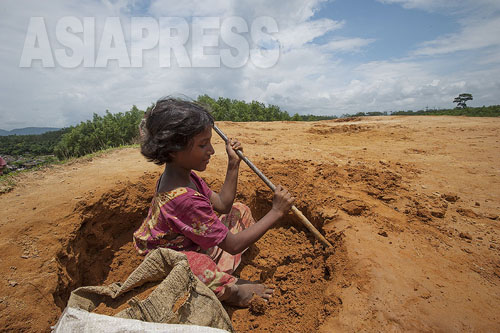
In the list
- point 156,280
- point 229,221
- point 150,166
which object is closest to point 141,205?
point 150,166

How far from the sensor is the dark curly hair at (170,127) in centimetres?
159

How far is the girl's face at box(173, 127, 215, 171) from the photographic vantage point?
1682mm

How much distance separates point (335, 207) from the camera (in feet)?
8.73

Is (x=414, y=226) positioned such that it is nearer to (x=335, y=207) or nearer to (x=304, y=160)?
(x=335, y=207)

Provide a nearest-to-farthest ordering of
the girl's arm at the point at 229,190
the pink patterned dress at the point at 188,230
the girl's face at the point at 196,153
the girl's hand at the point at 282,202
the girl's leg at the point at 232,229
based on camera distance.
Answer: the pink patterned dress at the point at 188,230
the girl's face at the point at 196,153
the girl's hand at the point at 282,202
the girl's leg at the point at 232,229
the girl's arm at the point at 229,190

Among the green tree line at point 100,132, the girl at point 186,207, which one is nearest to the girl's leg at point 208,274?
the girl at point 186,207

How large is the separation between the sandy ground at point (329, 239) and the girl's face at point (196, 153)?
1148mm

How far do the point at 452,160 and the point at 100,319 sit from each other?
182 inches

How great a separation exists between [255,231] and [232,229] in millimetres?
642

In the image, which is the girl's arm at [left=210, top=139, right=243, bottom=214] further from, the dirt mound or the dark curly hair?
the dirt mound

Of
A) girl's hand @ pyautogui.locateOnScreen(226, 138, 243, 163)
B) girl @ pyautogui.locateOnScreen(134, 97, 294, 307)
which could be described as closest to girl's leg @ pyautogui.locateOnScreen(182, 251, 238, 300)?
girl @ pyautogui.locateOnScreen(134, 97, 294, 307)

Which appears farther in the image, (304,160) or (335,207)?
(304,160)

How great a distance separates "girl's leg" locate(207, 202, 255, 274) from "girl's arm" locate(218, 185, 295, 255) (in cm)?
51

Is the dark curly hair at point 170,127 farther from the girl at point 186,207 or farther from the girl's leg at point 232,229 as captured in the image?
the girl's leg at point 232,229
